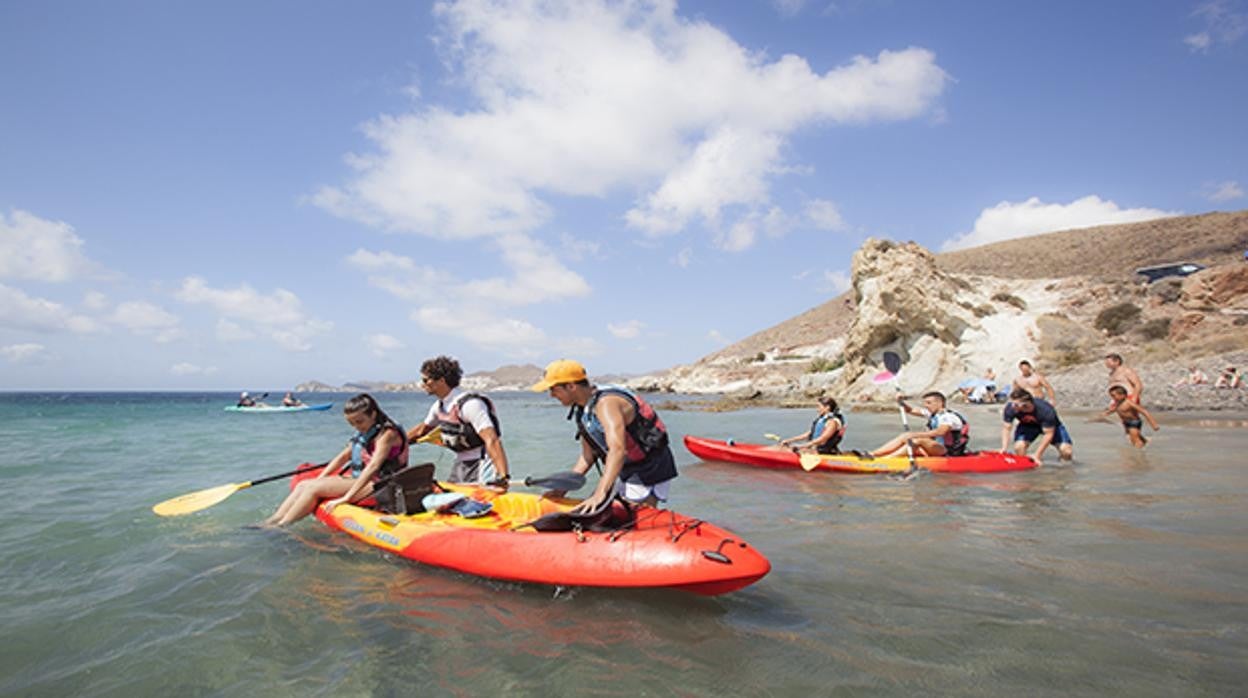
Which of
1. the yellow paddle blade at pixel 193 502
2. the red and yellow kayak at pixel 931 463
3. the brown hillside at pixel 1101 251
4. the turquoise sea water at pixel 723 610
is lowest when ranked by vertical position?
the turquoise sea water at pixel 723 610

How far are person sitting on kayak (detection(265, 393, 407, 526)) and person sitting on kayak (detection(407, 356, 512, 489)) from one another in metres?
0.43

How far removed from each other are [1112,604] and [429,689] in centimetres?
410

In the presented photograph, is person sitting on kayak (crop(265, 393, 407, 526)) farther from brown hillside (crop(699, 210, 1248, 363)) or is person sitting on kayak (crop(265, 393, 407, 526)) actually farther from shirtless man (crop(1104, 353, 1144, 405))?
brown hillside (crop(699, 210, 1248, 363))

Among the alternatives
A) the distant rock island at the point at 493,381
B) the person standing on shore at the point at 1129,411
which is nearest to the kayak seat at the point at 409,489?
the person standing on shore at the point at 1129,411

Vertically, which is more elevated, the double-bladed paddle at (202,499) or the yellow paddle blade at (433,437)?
the yellow paddle blade at (433,437)

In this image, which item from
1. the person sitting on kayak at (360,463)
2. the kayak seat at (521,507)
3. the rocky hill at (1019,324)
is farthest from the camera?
the rocky hill at (1019,324)

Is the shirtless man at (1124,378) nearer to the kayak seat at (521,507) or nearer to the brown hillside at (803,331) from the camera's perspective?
the kayak seat at (521,507)

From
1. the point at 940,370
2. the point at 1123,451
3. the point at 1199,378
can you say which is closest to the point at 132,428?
the point at 1123,451

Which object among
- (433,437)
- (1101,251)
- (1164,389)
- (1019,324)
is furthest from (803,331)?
(433,437)

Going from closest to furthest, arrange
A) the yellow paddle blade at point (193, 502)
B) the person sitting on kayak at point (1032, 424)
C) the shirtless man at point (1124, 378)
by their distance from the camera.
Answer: the yellow paddle blade at point (193, 502) < the person sitting on kayak at point (1032, 424) < the shirtless man at point (1124, 378)

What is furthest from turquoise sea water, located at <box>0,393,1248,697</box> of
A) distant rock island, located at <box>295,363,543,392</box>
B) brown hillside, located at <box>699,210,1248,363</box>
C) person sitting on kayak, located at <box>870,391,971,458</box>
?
distant rock island, located at <box>295,363,543,392</box>

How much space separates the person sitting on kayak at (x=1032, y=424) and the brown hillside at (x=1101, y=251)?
3278cm

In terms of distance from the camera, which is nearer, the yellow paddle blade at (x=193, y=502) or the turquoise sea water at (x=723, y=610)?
the turquoise sea water at (x=723, y=610)

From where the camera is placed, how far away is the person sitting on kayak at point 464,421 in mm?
6094
